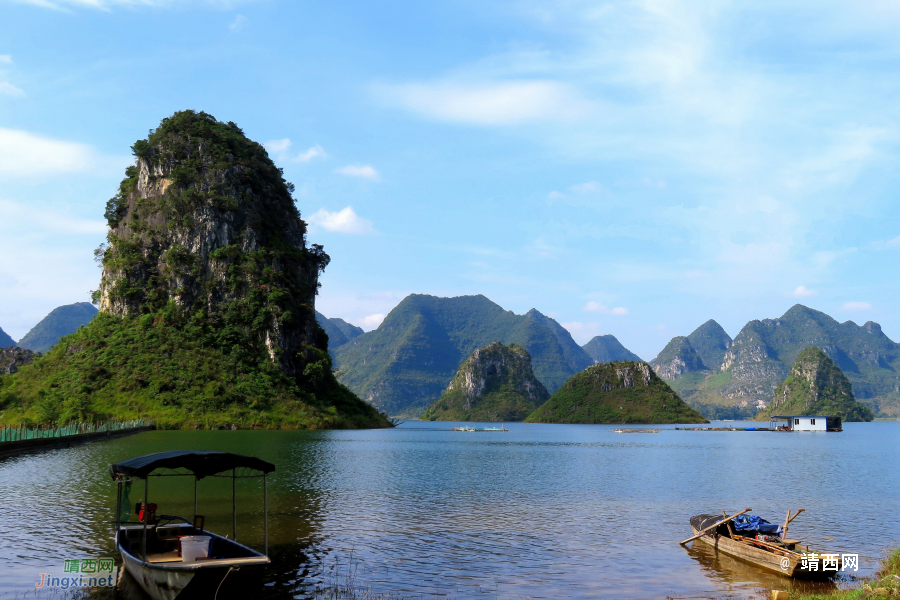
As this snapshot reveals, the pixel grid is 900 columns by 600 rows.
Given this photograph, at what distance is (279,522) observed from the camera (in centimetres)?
3077

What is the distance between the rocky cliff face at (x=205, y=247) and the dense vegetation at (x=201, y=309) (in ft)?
0.93

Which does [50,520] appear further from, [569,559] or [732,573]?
[732,573]

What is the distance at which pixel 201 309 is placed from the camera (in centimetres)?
13988

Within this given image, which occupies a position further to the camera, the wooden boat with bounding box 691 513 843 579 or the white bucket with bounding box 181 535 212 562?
the wooden boat with bounding box 691 513 843 579

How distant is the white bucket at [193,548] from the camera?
1880 cm

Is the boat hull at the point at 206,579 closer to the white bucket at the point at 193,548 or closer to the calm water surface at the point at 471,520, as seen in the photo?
the white bucket at the point at 193,548

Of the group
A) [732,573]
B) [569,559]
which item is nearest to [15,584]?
[569,559]

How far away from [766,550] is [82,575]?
77.1ft

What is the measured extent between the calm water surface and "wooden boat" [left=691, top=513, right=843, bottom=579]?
2.07 feet

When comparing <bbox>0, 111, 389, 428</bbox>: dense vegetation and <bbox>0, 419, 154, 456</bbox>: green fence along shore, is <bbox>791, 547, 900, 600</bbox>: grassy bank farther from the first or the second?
<bbox>0, 111, 389, 428</bbox>: dense vegetation

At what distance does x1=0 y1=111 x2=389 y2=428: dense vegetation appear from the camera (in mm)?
115938

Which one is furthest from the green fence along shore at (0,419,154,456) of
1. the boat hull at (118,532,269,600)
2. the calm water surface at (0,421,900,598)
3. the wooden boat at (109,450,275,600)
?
the boat hull at (118,532,269,600)

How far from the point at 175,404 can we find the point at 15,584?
100927 millimetres

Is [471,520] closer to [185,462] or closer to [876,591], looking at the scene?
[185,462]
